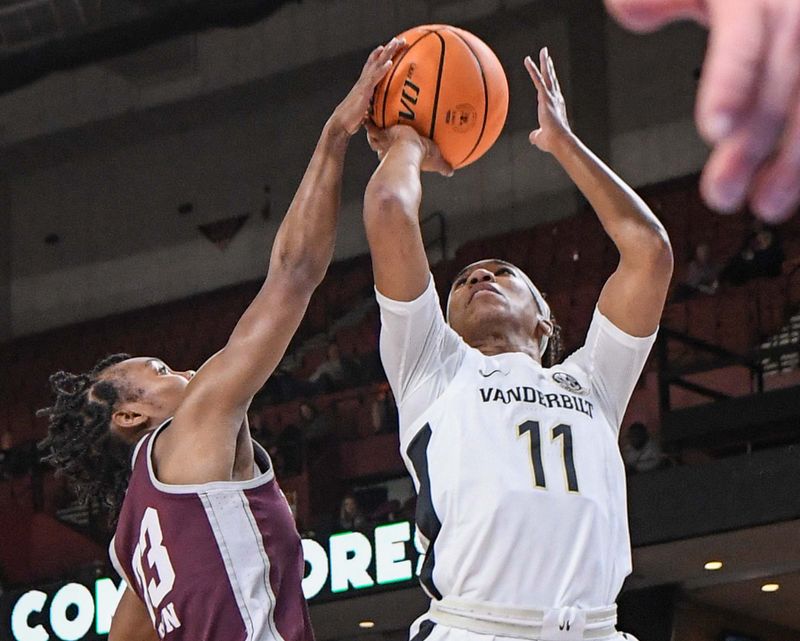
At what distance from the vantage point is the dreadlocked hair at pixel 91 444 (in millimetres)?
2990

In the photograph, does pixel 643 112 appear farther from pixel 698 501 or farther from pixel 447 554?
pixel 447 554

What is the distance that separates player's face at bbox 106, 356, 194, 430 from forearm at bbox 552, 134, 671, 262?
98 cm

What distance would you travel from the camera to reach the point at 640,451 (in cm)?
859

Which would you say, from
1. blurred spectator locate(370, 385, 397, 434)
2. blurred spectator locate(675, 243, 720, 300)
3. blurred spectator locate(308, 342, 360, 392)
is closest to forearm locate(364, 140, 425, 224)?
blurred spectator locate(370, 385, 397, 434)

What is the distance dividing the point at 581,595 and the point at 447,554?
9.6 inches

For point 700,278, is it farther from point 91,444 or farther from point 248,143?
point 91,444

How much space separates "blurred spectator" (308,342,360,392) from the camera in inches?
448

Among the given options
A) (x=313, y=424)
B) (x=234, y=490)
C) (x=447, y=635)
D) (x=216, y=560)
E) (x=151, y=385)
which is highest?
(x=313, y=424)

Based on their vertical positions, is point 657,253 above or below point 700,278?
below

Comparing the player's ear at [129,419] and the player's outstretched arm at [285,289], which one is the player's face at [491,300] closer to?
the player's outstretched arm at [285,289]

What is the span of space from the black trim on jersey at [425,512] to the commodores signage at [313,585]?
5496 mm

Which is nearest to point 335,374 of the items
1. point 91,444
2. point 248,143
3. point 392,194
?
point 248,143

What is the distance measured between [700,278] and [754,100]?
10071 millimetres

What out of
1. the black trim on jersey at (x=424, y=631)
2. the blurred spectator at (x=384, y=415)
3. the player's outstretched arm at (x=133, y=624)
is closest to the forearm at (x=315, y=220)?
the black trim on jersey at (x=424, y=631)
